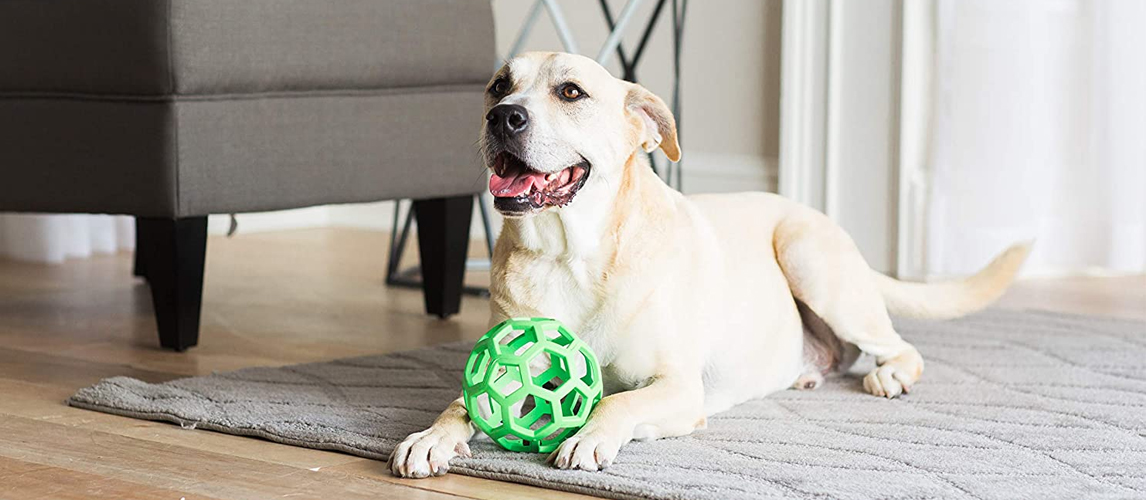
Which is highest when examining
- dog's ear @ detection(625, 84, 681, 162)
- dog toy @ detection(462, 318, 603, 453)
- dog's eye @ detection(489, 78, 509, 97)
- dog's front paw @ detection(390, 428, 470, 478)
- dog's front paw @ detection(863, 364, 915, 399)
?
dog's eye @ detection(489, 78, 509, 97)

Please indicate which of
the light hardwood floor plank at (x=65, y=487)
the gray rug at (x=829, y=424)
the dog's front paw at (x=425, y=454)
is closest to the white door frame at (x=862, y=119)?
the gray rug at (x=829, y=424)

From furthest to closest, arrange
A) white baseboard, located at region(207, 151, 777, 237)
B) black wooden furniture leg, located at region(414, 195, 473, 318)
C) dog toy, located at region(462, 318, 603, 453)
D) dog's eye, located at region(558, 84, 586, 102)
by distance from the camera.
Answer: white baseboard, located at region(207, 151, 777, 237) → black wooden furniture leg, located at region(414, 195, 473, 318) → dog's eye, located at region(558, 84, 586, 102) → dog toy, located at region(462, 318, 603, 453)

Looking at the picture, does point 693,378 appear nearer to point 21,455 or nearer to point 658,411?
point 658,411

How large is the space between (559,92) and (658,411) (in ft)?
1.32

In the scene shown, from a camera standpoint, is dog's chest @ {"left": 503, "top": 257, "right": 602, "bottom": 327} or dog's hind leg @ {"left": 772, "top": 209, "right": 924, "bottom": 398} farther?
dog's hind leg @ {"left": 772, "top": 209, "right": 924, "bottom": 398}

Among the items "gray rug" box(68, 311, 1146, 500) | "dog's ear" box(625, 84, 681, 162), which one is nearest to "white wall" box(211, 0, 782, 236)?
"gray rug" box(68, 311, 1146, 500)

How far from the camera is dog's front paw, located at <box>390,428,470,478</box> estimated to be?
1516mm

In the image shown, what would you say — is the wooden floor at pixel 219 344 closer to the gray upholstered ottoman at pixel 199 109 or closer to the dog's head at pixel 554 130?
the gray upholstered ottoman at pixel 199 109

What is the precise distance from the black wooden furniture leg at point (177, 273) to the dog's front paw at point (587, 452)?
988 mm

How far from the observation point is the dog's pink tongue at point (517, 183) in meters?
1.63

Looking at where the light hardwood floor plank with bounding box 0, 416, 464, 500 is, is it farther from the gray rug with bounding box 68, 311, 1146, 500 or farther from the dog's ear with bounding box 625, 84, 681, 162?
the dog's ear with bounding box 625, 84, 681, 162

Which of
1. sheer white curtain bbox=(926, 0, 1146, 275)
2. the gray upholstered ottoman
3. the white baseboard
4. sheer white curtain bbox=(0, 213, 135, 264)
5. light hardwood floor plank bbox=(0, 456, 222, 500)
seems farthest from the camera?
the white baseboard

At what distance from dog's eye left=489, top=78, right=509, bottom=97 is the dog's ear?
0.52 feet

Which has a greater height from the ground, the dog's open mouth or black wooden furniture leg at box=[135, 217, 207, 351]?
the dog's open mouth
